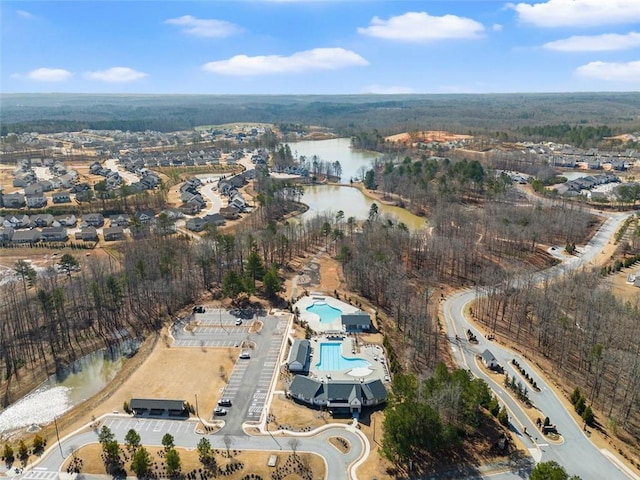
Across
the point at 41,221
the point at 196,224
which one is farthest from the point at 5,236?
the point at 196,224

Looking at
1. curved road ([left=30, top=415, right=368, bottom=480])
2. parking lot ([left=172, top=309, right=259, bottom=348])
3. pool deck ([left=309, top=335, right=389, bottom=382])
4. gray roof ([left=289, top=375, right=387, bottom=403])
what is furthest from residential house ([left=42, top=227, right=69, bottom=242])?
gray roof ([left=289, top=375, right=387, bottom=403])

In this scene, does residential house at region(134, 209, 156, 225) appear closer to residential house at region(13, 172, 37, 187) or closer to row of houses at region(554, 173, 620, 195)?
residential house at region(13, 172, 37, 187)

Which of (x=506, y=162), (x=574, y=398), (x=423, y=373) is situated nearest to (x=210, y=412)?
(x=423, y=373)

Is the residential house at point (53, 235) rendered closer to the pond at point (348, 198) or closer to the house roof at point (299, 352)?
the pond at point (348, 198)

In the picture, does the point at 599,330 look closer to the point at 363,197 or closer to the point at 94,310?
the point at 94,310

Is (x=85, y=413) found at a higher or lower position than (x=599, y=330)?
lower

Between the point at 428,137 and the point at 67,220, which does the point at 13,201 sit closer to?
the point at 67,220
